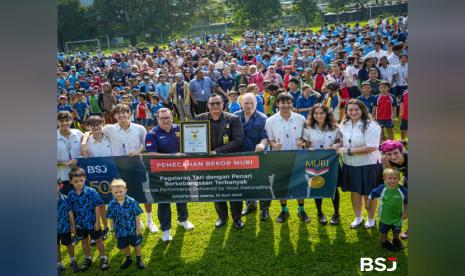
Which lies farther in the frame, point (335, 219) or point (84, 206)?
point (335, 219)

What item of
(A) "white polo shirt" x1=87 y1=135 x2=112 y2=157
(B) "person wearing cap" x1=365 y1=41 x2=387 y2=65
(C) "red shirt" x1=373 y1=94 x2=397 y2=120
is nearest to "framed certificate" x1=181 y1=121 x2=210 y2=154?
(A) "white polo shirt" x1=87 y1=135 x2=112 y2=157

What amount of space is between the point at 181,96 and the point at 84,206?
18.7ft

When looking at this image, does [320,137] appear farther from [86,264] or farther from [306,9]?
[306,9]

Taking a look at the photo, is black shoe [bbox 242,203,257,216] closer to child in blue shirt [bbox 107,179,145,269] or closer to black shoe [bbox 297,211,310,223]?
black shoe [bbox 297,211,310,223]

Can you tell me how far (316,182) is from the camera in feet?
15.9

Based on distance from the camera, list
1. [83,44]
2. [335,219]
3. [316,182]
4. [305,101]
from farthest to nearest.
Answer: [305,101] < [83,44] < [335,219] < [316,182]

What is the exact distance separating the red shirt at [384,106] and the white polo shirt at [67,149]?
15.4ft

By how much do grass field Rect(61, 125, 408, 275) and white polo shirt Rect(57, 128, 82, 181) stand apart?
91cm

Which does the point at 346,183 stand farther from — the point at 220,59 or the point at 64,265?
the point at 220,59

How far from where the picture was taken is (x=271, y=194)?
488cm

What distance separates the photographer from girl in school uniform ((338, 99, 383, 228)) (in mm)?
4617

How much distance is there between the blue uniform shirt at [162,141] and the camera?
4.87 metres

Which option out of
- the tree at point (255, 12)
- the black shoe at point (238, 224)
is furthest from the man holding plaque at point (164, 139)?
the tree at point (255, 12)

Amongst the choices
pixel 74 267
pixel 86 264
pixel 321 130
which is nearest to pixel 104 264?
pixel 86 264
